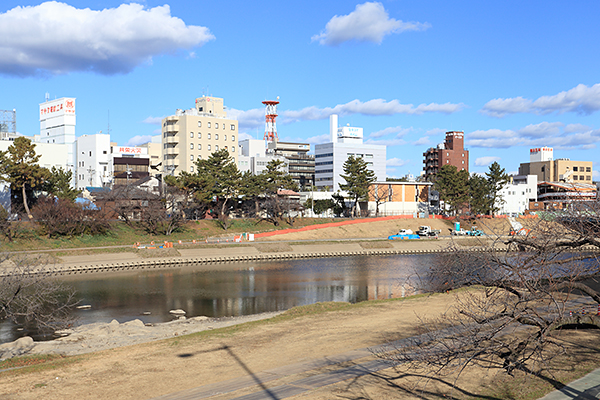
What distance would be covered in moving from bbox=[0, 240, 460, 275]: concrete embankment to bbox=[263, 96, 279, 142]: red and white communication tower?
260 ft

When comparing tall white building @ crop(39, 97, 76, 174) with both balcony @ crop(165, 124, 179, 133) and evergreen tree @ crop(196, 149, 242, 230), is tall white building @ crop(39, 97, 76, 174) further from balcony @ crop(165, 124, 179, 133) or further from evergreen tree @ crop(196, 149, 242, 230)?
evergreen tree @ crop(196, 149, 242, 230)

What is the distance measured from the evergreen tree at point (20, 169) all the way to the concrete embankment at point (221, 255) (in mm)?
15412

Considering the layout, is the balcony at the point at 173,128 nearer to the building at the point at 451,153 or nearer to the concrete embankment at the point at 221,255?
the concrete embankment at the point at 221,255

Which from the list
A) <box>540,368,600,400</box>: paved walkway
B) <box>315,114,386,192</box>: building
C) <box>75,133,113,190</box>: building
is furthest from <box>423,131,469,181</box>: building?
<box>540,368,600,400</box>: paved walkway

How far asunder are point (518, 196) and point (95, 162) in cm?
9491

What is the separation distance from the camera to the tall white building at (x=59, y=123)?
345 feet

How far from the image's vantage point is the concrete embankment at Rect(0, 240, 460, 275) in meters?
53.1

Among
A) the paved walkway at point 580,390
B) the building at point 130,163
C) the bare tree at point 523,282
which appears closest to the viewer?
the bare tree at point 523,282

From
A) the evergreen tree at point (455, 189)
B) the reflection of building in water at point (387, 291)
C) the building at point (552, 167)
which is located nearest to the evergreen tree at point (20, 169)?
the reflection of building in water at point (387, 291)

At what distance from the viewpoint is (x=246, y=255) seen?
2456 inches

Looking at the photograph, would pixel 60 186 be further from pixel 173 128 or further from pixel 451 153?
pixel 451 153

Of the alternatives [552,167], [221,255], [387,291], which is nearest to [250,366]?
[387,291]

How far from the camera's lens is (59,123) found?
352ft

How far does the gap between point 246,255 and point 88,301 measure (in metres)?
27.1
